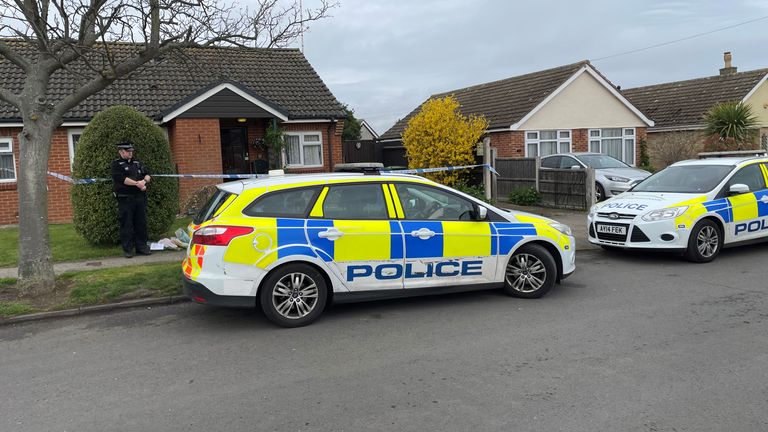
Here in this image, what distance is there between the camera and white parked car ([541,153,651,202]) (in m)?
15.3

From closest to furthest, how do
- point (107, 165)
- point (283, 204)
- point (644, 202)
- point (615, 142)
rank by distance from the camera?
point (283, 204) < point (644, 202) < point (107, 165) < point (615, 142)

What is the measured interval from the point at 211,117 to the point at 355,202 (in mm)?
9814

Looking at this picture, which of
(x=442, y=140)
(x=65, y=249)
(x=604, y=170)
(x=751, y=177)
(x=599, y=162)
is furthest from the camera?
(x=599, y=162)

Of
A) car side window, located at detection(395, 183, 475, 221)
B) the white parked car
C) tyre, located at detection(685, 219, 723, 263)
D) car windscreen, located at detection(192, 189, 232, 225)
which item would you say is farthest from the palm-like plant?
car windscreen, located at detection(192, 189, 232, 225)

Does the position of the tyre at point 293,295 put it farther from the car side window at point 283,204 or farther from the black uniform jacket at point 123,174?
the black uniform jacket at point 123,174

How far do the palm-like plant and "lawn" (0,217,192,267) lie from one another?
15.4 metres

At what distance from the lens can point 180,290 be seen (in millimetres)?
7379

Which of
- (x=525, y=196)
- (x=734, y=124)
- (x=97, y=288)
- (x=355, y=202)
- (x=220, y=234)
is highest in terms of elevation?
(x=734, y=124)

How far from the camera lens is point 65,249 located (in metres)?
10.1

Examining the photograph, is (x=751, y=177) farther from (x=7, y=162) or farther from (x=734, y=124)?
(x=7, y=162)

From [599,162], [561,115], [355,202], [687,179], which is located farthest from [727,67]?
[355,202]

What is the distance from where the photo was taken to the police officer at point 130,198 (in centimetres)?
909

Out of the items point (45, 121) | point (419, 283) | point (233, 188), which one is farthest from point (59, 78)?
point (419, 283)

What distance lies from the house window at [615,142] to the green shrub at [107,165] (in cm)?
1586
